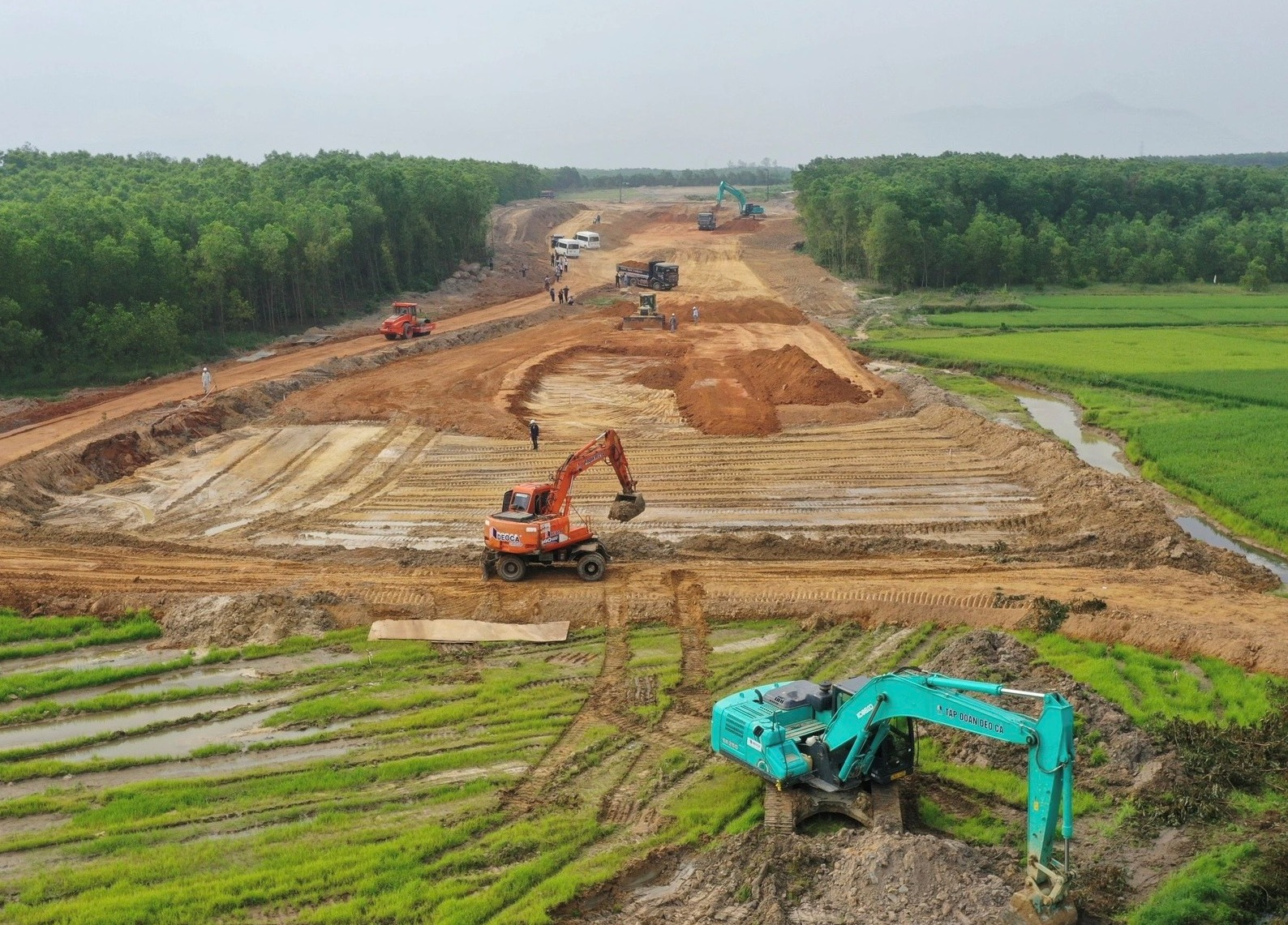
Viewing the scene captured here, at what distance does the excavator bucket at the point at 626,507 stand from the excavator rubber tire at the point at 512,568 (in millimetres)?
3785

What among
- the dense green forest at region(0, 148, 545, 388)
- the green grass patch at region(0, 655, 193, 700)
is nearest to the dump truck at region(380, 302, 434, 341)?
the dense green forest at region(0, 148, 545, 388)

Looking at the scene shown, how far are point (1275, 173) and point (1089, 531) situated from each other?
121m

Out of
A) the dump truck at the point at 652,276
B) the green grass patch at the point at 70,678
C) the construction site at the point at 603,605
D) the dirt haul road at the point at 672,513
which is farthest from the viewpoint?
the dump truck at the point at 652,276

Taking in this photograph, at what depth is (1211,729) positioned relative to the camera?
16.3 m

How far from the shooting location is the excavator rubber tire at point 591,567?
2522cm

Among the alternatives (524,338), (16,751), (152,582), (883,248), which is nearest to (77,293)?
(524,338)

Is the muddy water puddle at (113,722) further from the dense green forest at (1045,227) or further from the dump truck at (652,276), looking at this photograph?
the dense green forest at (1045,227)

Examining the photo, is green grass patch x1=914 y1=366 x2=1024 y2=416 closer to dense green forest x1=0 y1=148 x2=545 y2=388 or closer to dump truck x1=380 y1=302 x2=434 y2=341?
dump truck x1=380 y1=302 x2=434 y2=341

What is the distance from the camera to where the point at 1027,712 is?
17297 mm

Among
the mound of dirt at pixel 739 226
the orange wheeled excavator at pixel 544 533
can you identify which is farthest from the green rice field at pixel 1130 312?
the orange wheeled excavator at pixel 544 533

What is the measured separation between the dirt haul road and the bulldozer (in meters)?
10.7

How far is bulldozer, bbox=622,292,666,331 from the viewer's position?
2398 inches

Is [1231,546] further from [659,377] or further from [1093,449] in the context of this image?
[659,377]

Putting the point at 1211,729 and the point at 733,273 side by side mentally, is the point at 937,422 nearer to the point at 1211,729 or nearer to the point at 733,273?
the point at 1211,729
